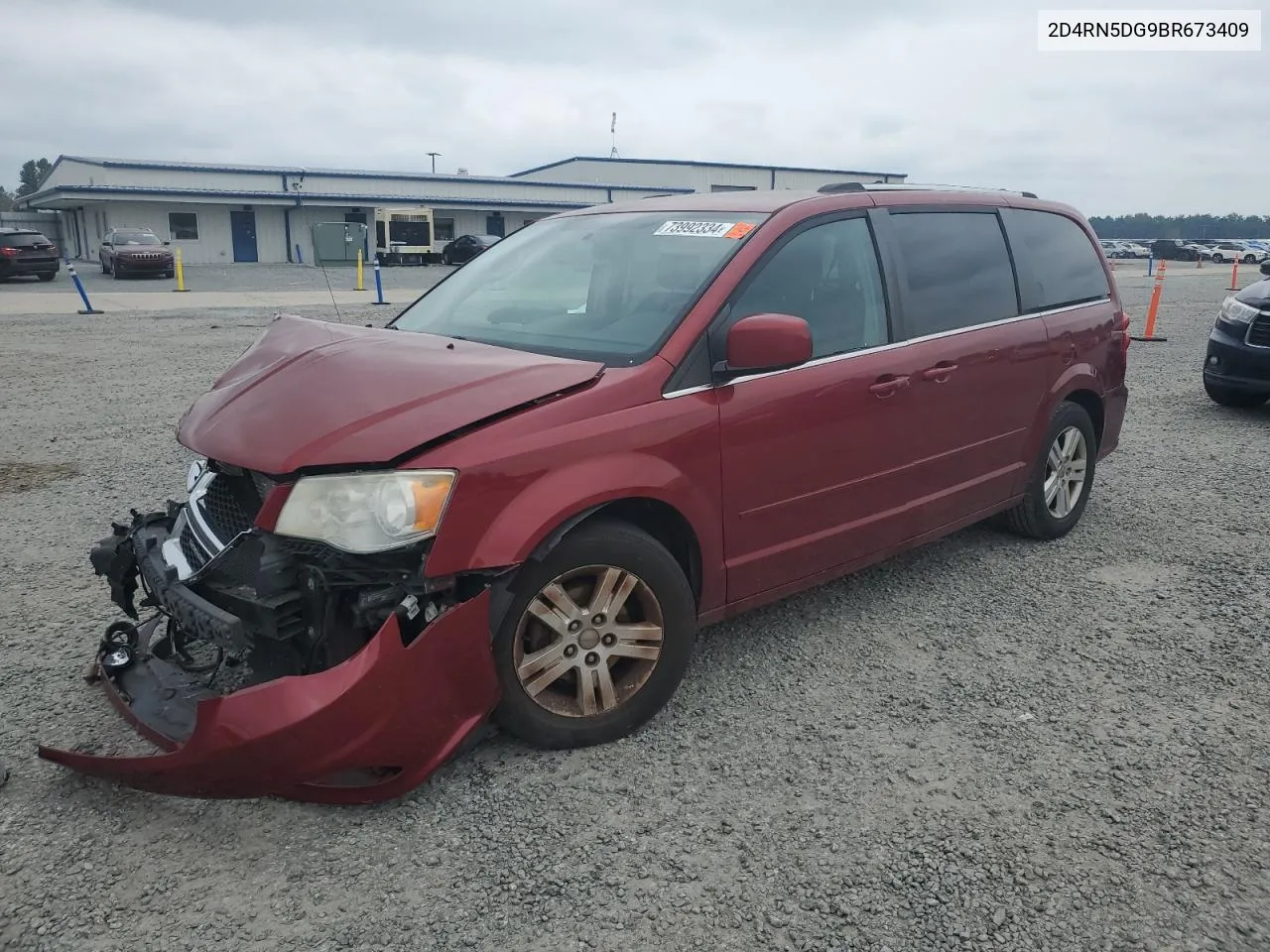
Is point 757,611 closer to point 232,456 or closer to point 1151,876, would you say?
point 1151,876

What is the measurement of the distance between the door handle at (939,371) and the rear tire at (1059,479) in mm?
1055

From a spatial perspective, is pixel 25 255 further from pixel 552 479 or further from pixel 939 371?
pixel 552 479

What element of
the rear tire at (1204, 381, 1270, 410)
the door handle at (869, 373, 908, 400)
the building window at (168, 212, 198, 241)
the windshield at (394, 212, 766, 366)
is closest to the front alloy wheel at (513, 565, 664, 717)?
the windshield at (394, 212, 766, 366)

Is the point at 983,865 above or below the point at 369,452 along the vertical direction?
below

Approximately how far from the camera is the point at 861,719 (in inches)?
130

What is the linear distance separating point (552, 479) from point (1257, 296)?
26.4 ft

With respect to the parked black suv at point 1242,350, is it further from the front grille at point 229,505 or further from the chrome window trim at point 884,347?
the front grille at point 229,505

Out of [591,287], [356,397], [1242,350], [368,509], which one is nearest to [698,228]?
[591,287]

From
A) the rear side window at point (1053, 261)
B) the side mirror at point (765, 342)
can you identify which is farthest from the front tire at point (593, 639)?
the rear side window at point (1053, 261)

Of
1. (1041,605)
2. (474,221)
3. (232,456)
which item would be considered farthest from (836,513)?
(474,221)

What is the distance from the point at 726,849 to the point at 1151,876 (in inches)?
43.4

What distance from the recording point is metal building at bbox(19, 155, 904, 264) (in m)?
44.0

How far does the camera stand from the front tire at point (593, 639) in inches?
113

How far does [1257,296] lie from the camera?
8359 mm
